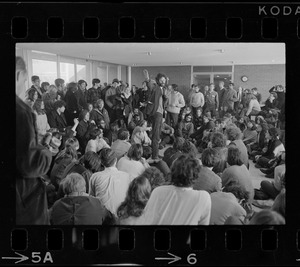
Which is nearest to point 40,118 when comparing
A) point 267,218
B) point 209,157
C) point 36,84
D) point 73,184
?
point 36,84

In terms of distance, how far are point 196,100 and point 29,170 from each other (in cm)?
97

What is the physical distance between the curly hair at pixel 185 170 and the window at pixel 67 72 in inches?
28.2

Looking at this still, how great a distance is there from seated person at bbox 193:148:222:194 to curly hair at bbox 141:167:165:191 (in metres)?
0.18

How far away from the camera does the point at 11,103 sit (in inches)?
169

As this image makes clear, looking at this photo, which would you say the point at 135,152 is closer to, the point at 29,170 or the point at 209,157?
the point at 209,157

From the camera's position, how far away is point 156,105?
434 cm

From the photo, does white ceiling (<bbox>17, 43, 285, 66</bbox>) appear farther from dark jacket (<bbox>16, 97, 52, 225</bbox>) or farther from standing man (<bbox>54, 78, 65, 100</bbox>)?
dark jacket (<bbox>16, 97, 52, 225</bbox>)

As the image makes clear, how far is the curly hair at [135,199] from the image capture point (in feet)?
14.0

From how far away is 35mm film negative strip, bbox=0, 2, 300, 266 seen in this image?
4.26m

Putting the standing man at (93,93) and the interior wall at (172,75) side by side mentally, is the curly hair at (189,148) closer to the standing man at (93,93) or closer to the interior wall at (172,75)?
the interior wall at (172,75)

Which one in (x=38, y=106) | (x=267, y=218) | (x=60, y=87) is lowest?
(x=267, y=218)
